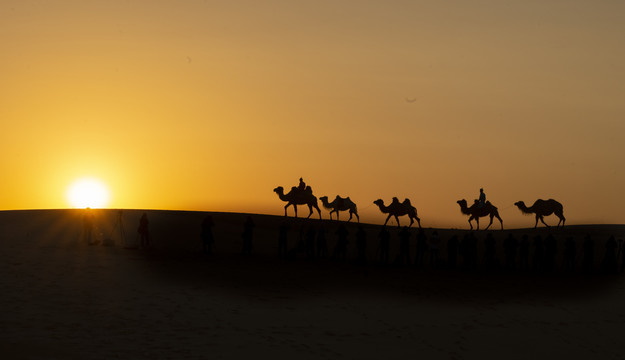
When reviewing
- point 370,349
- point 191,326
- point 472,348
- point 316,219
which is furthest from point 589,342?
point 316,219

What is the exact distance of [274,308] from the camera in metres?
24.9

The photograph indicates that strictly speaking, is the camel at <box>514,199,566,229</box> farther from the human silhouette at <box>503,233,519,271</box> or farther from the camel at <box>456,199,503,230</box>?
the human silhouette at <box>503,233,519,271</box>

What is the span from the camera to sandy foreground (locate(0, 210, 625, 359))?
20672 millimetres

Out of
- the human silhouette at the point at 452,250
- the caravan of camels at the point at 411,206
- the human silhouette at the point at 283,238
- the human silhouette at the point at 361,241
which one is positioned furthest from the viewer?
the caravan of camels at the point at 411,206

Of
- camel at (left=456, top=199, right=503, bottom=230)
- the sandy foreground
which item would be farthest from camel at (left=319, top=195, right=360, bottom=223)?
the sandy foreground

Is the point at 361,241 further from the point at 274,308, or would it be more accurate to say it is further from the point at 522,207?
the point at 522,207

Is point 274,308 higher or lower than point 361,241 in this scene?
lower

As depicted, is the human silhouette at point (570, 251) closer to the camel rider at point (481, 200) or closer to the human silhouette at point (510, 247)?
the human silhouette at point (510, 247)

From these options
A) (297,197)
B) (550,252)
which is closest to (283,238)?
(550,252)

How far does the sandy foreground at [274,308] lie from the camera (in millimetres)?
20672

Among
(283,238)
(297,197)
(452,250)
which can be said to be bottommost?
(452,250)

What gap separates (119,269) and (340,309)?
7.32 metres

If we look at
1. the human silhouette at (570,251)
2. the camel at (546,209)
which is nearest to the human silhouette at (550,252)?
the human silhouette at (570,251)

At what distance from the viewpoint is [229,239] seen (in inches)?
1567
